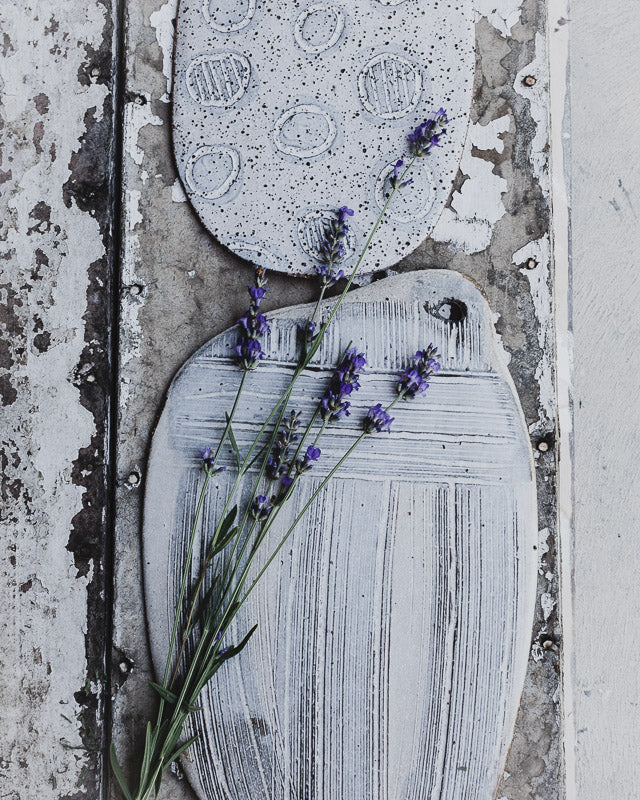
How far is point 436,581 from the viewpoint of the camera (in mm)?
763

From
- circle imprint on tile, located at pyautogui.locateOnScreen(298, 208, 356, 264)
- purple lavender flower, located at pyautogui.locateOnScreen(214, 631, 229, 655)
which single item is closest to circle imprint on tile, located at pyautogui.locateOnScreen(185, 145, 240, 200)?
circle imprint on tile, located at pyautogui.locateOnScreen(298, 208, 356, 264)

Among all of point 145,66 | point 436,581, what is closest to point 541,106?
point 145,66

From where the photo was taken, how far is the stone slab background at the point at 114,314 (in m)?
0.81

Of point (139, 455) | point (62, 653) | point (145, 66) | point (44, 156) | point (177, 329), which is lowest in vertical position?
point (62, 653)

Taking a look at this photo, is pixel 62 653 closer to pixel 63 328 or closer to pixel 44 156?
pixel 63 328

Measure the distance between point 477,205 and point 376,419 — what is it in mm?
335

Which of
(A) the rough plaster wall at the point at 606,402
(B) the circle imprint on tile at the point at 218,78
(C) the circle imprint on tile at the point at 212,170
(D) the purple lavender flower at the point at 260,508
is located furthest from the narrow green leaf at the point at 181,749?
(B) the circle imprint on tile at the point at 218,78

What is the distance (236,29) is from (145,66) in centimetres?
14

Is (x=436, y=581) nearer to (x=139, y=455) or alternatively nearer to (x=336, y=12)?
(x=139, y=455)

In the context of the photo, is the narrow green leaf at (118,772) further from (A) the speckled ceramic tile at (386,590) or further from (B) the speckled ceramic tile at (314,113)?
(B) the speckled ceramic tile at (314,113)

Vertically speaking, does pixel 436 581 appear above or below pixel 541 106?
below

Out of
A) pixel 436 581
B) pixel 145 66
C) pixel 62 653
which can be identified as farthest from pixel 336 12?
pixel 62 653

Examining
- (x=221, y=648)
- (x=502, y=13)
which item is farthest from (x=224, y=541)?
(x=502, y=13)

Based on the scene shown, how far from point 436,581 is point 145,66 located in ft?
2.57
